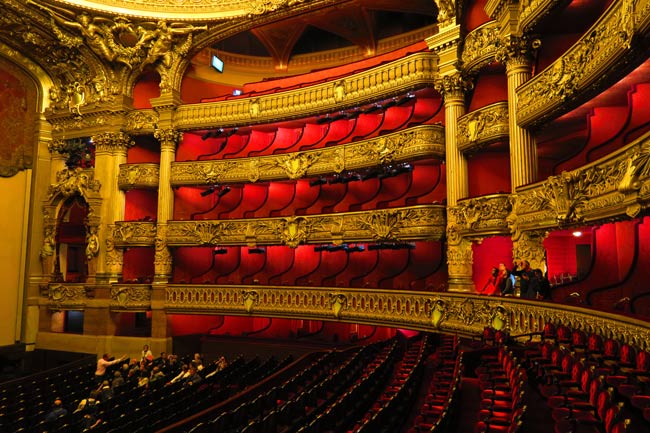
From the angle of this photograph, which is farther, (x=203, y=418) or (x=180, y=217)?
(x=180, y=217)

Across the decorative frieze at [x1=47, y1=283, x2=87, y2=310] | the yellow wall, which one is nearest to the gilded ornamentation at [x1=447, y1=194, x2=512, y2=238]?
the decorative frieze at [x1=47, y1=283, x2=87, y2=310]

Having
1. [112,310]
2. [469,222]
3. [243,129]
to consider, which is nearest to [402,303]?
[469,222]

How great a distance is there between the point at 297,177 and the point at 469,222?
5.90 m

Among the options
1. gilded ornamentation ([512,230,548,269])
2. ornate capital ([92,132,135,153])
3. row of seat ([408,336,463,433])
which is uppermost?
ornate capital ([92,132,135,153])

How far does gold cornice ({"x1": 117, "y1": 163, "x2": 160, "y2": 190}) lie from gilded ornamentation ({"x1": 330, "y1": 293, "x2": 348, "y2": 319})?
7.58 metres

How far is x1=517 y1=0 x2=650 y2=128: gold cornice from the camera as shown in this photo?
614 centimetres

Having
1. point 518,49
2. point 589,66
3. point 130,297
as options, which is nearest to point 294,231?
point 130,297

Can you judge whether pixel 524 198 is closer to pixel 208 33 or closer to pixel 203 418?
pixel 203 418

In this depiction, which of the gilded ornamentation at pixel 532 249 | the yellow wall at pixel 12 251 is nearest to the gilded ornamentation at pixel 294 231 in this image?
the gilded ornamentation at pixel 532 249

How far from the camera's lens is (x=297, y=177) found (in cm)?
1477

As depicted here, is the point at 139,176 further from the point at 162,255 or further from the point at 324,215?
the point at 324,215

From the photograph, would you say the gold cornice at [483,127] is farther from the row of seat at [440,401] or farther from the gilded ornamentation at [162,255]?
the gilded ornamentation at [162,255]

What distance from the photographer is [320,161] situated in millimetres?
14477

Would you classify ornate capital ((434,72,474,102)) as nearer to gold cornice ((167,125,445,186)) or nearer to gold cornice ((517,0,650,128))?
gold cornice ((167,125,445,186))
